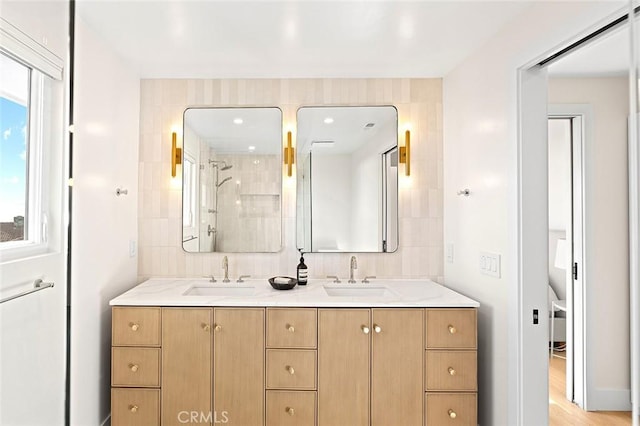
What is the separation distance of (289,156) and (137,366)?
5.19ft

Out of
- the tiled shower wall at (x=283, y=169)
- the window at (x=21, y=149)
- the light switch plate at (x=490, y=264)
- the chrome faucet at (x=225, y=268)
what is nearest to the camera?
the window at (x=21, y=149)

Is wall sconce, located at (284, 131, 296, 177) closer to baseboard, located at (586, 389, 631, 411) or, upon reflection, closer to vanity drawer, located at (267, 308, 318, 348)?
vanity drawer, located at (267, 308, 318, 348)

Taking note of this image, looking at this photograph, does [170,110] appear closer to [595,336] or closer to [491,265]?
[491,265]

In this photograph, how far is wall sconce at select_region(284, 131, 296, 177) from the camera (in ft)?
8.73

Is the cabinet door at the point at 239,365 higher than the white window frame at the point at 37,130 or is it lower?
lower

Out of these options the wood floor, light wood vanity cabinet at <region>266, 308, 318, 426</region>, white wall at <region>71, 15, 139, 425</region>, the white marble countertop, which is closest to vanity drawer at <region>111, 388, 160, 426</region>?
white wall at <region>71, 15, 139, 425</region>

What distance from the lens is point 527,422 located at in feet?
5.91

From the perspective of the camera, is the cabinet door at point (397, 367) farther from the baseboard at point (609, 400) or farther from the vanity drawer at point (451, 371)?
the baseboard at point (609, 400)

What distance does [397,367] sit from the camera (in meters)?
2.02

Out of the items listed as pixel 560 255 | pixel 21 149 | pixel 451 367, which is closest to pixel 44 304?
pixel 21 149

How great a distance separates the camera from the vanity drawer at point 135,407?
→ 79.7 inches

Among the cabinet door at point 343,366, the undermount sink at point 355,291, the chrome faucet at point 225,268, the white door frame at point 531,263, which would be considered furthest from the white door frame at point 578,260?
the chrome faucet at point 225,268

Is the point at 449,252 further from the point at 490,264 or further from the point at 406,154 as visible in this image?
the point at 406,154

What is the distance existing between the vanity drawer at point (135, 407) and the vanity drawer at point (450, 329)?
1.52 metres
